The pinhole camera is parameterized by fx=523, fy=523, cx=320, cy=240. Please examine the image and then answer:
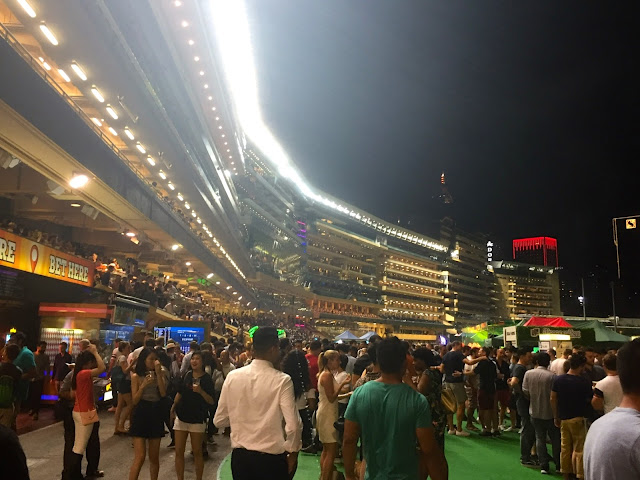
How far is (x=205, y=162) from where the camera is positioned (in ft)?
131

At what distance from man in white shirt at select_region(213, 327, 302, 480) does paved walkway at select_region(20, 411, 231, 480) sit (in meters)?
4.47

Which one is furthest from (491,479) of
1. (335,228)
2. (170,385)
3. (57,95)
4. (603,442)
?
(335,228)

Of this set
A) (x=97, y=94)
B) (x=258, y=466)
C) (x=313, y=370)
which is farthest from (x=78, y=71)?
(x=258, y=466)

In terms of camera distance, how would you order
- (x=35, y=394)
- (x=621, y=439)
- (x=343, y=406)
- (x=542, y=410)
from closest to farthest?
(x=621, y=439) < (x=542, y=410) < (x=343, y=406) < (x=35, y=394)

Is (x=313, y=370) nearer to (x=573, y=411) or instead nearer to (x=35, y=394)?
→ (x=573, y=411)

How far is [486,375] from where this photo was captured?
11852 millimetres

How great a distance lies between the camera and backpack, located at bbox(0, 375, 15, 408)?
7180 mm

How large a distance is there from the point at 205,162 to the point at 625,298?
348 ft

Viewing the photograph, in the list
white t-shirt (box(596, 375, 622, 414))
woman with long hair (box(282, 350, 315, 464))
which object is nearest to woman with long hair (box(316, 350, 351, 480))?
woman with long hair (box(282, 350, 315, 464))

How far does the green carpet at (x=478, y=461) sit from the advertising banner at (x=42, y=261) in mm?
7424

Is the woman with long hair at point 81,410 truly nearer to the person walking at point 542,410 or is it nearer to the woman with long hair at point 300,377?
the woman with long hair at point 300,377

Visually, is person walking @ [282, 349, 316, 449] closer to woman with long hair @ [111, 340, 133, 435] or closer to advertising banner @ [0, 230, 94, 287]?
woman with long hair @ [111, 340, 133, 435]

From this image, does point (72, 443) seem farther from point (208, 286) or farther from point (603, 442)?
point (208, 286)

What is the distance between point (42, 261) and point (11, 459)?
13.7m
